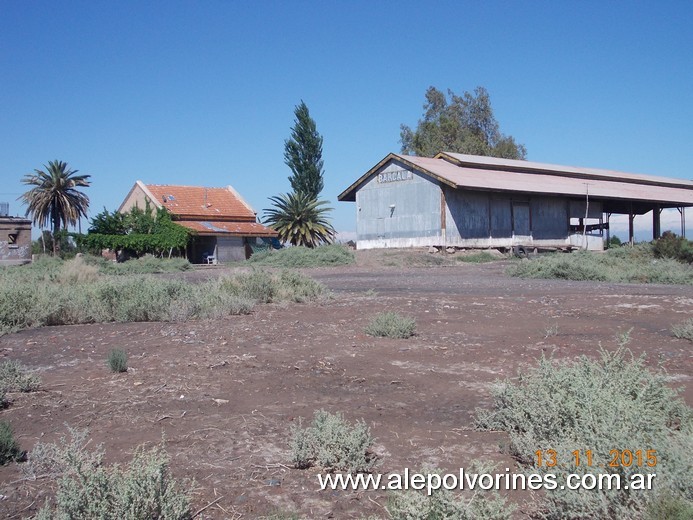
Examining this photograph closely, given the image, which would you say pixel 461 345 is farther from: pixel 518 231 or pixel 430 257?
pixel 518 231

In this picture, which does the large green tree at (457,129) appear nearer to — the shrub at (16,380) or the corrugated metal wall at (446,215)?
the corrugated metal wall at (446,215)

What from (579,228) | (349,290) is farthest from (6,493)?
(579,228)

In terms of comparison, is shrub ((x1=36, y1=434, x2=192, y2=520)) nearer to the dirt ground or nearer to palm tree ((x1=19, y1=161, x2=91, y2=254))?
the dirt ground

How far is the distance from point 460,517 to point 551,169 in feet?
139

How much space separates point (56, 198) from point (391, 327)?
2075 inches

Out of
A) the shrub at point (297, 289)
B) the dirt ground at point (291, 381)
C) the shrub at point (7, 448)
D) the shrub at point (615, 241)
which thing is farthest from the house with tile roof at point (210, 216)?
the shrub at point (7, 448)

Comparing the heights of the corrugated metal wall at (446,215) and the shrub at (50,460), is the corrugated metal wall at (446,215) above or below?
above

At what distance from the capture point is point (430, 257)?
96.8ft

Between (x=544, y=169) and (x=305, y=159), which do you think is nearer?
(x=544, y=169)

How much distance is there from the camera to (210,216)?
157 ft

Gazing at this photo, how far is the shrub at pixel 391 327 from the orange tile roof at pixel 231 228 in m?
35.5

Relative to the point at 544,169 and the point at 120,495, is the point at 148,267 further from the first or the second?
the point at 120,495

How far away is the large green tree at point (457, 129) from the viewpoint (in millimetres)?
58375
